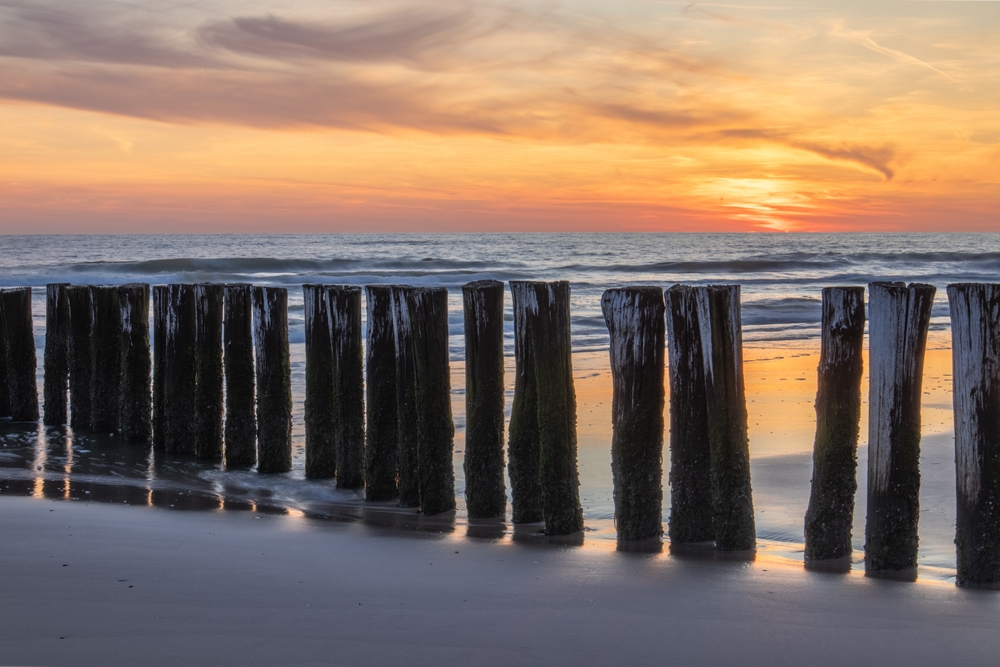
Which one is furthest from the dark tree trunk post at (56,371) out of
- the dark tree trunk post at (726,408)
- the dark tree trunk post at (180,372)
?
the dark tree trunk post at (726,408)

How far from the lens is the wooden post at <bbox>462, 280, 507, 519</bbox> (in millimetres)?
4699

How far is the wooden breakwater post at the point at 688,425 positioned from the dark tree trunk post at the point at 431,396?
1.36 metres

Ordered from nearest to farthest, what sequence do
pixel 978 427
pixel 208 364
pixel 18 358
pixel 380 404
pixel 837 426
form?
1. pixel 978 427
2. pixel 837 426
3. pixel 380 404
4. pixel 208 364
5. pixel 18 358

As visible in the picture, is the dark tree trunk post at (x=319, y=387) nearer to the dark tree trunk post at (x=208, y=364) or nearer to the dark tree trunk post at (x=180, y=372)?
the dark tree trunk post at (x=208, y=364)

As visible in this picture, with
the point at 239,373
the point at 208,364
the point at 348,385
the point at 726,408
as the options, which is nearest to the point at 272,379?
the point at 239,373

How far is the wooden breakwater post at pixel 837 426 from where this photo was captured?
12.7 feet

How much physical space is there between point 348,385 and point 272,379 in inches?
32.8

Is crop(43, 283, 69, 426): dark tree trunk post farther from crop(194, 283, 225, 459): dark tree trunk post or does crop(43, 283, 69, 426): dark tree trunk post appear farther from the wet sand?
the wet sand

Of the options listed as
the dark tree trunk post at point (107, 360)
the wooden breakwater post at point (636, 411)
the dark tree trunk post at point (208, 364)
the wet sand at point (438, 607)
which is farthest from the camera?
the dark tree trunk post at point (107, 360)

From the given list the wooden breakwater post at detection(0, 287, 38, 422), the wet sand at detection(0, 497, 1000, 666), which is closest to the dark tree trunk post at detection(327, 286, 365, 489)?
the wet sand at detection(0, 497, 1000, 666)

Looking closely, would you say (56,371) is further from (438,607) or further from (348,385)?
(438,607)

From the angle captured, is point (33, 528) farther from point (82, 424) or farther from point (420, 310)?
point (82, 424)

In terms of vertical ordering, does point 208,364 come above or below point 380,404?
above

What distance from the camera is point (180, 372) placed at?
6551mm
